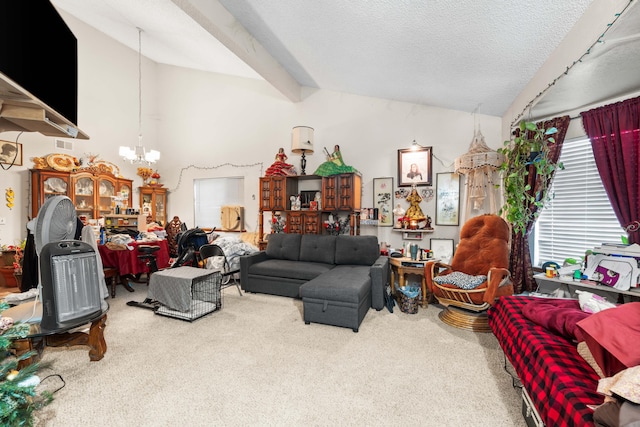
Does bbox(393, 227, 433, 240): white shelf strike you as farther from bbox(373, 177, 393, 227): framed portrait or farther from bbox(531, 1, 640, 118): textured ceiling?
bbox(531, 1, 640, 118): textured ceiling

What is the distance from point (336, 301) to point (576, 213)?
2.66 meters

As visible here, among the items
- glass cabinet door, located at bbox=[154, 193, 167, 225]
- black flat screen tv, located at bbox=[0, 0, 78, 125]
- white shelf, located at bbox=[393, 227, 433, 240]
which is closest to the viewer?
black flat screen tv, located at bbox=[0, 0, 78, 125]

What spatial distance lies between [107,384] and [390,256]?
322 cm

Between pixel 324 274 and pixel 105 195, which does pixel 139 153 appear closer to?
pixel 105 195

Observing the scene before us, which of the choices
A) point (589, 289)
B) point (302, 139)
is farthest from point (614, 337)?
point (302, 139)

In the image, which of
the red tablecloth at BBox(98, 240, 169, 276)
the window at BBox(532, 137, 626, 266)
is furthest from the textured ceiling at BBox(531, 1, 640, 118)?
the red tablecloth at BBox(98, 240, 169, 276)

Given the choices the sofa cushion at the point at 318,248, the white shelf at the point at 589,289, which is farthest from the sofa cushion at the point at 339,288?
the white shelf at the point at 589,289

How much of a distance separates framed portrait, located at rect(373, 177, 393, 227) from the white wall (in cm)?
11

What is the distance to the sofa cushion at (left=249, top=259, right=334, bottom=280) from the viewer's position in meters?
3.61

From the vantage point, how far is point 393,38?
2375 millimetres

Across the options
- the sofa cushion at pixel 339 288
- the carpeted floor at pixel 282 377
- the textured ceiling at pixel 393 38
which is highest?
the textured ceiling at pixel 393 38

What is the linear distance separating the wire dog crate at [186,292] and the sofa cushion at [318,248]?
131cm

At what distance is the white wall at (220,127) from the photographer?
4.09m

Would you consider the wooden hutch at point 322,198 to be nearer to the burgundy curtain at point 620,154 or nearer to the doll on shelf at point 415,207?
the doll on shelf at point 415,207
